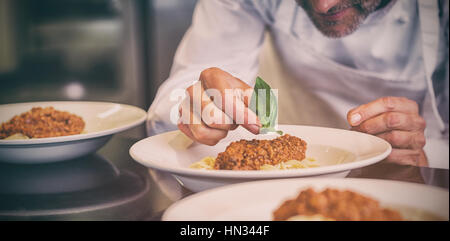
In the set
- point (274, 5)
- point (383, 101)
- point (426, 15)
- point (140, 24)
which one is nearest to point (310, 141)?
point (383, 101)

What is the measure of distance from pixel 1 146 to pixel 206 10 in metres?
0.63

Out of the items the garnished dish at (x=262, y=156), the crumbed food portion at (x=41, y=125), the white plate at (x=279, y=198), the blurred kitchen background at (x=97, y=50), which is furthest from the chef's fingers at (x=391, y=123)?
the blurred kitchen background at (x=97, y=50)

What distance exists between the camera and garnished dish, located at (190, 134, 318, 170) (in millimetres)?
520

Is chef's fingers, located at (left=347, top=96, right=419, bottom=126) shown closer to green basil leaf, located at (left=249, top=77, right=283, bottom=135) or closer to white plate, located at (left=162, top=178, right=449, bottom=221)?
green basil leaf, located at (left=249, top=77, right=283, bottom=135)

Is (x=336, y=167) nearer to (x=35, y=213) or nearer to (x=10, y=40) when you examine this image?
(x=35, y=213)

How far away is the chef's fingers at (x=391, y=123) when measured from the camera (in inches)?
27.2

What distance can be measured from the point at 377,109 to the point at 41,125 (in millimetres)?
576

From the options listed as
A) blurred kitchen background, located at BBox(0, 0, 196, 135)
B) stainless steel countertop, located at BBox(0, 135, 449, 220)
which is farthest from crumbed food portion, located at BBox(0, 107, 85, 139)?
blurred kitchen background, located at BBox(0, 0, 196, 135)

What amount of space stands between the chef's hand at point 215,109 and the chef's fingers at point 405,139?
0.23 meters

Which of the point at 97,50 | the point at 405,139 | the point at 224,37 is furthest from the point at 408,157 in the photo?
the point at 97,50

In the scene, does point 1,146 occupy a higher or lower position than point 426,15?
lower

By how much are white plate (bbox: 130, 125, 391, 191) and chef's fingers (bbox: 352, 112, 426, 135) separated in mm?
72

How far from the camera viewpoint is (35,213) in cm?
52

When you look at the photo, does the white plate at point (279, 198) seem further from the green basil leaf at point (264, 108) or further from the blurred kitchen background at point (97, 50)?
the blurred kitchen background at point (97, 50)
